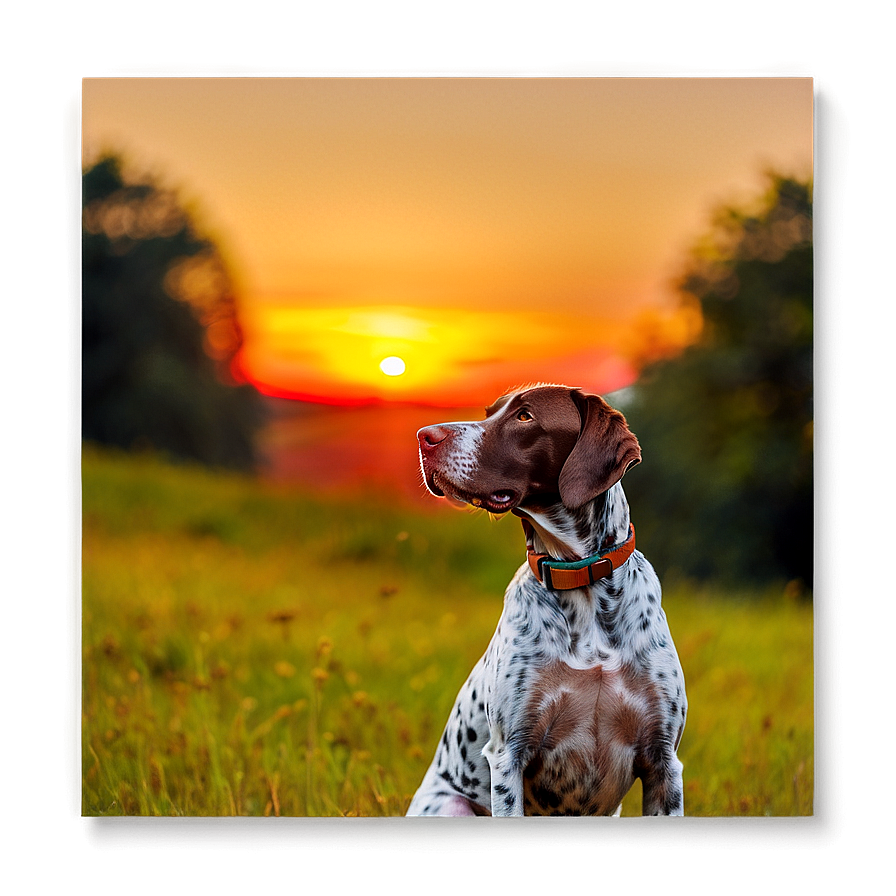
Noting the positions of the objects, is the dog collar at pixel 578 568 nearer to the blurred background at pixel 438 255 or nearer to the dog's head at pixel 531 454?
the dog's head at pixel 531 454

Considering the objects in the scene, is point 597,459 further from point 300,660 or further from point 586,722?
point 300,660

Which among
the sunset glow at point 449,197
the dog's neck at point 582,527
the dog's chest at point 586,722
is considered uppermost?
the sunset glow at point 449,197

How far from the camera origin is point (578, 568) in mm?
2490

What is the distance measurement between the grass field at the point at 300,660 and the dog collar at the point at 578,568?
541 millimetres

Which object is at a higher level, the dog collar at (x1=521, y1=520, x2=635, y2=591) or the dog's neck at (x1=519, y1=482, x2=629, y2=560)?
the dog's neck at (x1=519, y1=482, x2=629, y2=560)

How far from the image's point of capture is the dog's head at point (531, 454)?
247 centimetres

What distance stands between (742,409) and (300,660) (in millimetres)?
1680

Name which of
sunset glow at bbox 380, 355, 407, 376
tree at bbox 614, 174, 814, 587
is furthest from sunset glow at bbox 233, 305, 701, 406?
tree at bbox 614, 174, 814, 587

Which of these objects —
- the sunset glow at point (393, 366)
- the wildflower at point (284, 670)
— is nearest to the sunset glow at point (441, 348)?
the sunset glow at point (393, 366)

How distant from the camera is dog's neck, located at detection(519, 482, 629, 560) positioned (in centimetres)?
251

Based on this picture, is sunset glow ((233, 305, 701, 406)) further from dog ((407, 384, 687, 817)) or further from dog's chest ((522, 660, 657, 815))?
dog's chest ((522, 660, 657, 815))

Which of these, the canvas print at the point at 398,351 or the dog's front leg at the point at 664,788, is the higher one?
the canvas print at the point at 398,351

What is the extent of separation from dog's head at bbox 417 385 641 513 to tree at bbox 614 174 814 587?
47 cm

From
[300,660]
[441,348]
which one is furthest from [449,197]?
[300,660]
